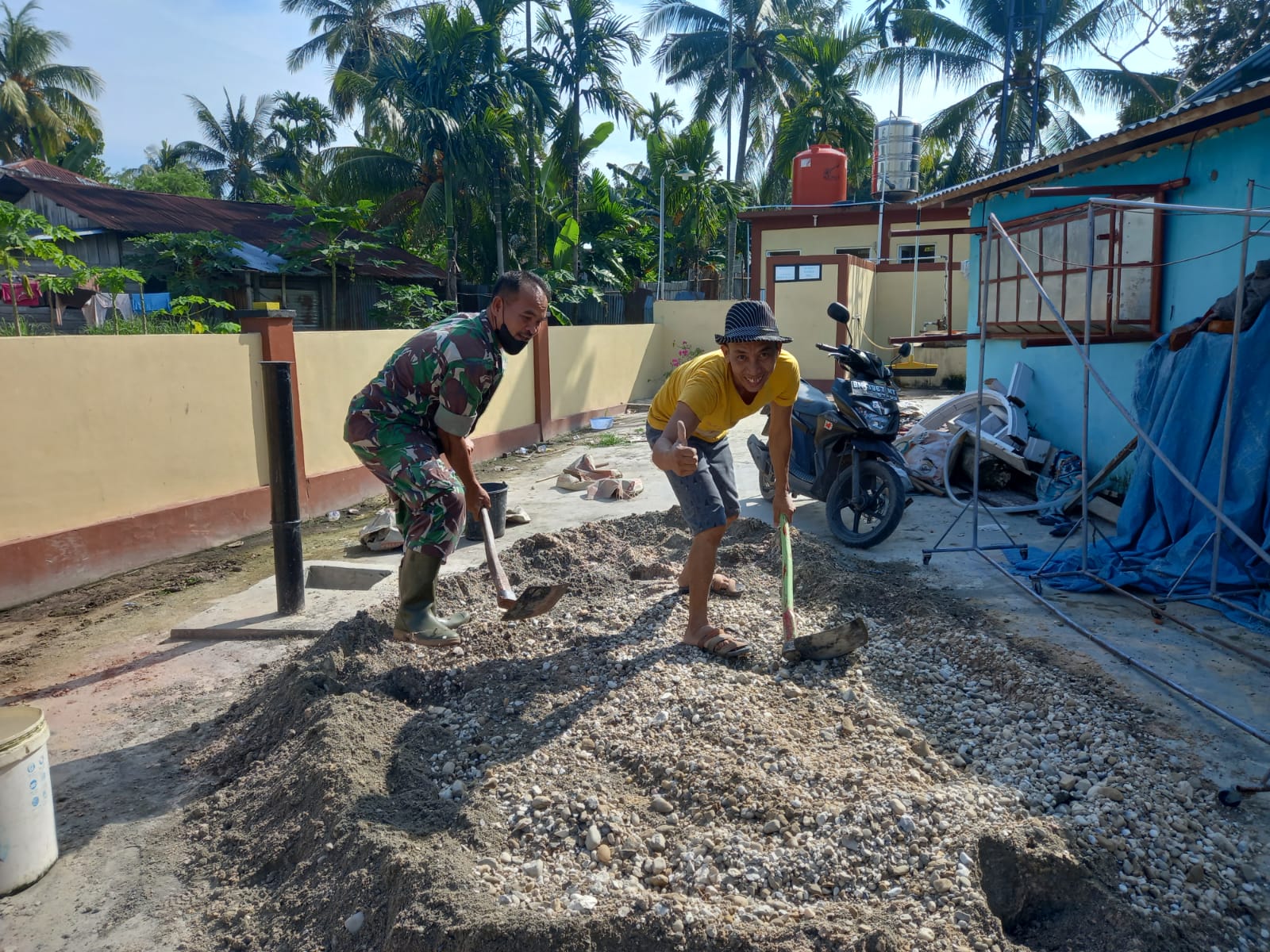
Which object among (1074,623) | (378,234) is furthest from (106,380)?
(378,234)

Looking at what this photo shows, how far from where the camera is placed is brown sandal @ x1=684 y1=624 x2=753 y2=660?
3.76m

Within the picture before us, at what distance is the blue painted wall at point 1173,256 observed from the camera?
6.12 metres

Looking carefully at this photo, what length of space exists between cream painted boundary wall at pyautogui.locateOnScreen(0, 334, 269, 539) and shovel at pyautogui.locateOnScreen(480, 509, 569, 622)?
3315mm

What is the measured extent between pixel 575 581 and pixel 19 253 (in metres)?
9.71

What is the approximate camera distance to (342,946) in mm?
2291

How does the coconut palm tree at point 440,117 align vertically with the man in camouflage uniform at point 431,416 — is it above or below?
above

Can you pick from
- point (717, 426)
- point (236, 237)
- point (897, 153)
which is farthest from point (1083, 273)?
point (236, 237)

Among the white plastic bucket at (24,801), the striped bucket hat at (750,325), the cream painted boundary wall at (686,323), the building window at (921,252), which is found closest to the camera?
the white plastic bucket at (24,801)

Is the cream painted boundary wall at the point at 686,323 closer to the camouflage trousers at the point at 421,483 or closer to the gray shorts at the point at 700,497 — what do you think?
the gray shorts at the point at 700,497

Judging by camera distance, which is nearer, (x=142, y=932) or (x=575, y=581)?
(x=142, y=932)

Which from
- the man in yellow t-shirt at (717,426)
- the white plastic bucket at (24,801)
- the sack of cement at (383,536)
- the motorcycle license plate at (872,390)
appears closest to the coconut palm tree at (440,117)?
the sack of cement at (383,536)

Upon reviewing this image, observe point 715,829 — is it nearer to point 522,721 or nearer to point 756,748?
point 756,748

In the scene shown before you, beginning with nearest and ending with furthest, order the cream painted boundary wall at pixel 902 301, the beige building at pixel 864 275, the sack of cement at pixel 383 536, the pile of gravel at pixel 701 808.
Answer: the pile of gravel at pixel 701 808 < the sack of cement at pixel 383 536 < the beige building at pixel 864 275 < the cream painted boundary wall at pixel 902 301

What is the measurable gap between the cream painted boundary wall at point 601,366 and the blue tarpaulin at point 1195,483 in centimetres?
777
